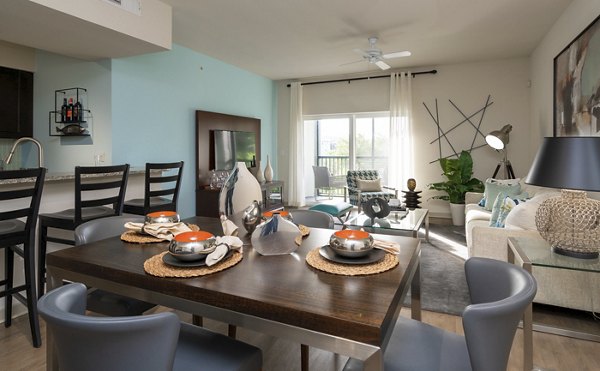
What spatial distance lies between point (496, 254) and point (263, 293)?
226 cm

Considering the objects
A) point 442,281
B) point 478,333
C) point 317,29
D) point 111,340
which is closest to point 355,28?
point 317,29

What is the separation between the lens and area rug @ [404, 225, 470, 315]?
2622 mm

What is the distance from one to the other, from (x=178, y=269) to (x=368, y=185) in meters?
5.06

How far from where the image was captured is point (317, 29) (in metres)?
4.26

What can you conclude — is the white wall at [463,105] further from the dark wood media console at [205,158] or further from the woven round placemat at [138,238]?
the woven round placemat at [138,238]

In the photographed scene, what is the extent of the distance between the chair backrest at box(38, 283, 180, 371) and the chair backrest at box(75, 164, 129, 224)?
5.62ft

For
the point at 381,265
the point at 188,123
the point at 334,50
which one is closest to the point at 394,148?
the point at 334,50

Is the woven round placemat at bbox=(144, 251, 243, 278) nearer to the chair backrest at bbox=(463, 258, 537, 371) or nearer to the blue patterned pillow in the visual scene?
the chair backrest at bbox=(463, 258, 537, 371)

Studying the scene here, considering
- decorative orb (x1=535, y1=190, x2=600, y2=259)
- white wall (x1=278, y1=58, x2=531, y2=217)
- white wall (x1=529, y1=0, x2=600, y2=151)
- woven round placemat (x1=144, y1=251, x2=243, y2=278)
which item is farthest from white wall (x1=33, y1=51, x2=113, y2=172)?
white wall (x1=529, y1=0, x2=600, y2=151)

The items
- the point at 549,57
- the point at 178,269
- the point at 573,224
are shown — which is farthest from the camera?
the point at 549,57

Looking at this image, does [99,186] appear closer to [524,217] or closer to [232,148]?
[524,217]

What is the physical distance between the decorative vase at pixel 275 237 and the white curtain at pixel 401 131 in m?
5.22

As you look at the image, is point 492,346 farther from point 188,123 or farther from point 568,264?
point 188,123

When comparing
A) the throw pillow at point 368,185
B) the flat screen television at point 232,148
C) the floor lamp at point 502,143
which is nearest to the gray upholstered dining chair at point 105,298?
the flat screen television at point 232,148
